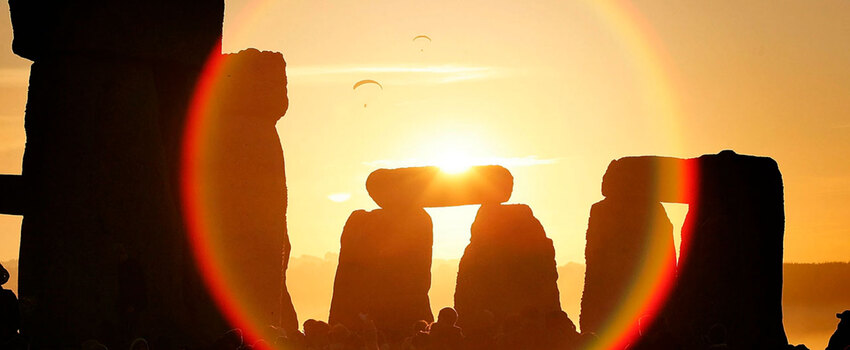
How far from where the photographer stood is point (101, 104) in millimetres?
7105

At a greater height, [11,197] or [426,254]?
[426,254]

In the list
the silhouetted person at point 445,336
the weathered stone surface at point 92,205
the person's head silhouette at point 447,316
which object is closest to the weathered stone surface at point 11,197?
the weathered stone surface at point 92,205

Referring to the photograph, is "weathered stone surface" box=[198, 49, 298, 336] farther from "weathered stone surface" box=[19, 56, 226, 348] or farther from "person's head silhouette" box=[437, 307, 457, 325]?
"person's head silhouette" box=[437, 307, 457, 325]

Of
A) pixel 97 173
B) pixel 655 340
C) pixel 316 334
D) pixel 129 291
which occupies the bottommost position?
pixel 655 340

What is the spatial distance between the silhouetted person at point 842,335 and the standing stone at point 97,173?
4.95 m

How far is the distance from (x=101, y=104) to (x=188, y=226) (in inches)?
57.3

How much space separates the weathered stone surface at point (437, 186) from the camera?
16.1 m

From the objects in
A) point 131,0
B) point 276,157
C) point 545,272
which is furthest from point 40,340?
point 545,272

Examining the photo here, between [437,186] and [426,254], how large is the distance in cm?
105

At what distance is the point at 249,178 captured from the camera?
32.1 feet

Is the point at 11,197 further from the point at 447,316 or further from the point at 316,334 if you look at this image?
the point at 447,316

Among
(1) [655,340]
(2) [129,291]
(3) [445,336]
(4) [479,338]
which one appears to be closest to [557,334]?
(4) [479,338]

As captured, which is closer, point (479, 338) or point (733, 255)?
point (479, 338)

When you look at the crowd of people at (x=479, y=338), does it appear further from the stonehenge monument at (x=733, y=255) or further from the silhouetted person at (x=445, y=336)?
the stonehenge monument at (x=733, y=255)
